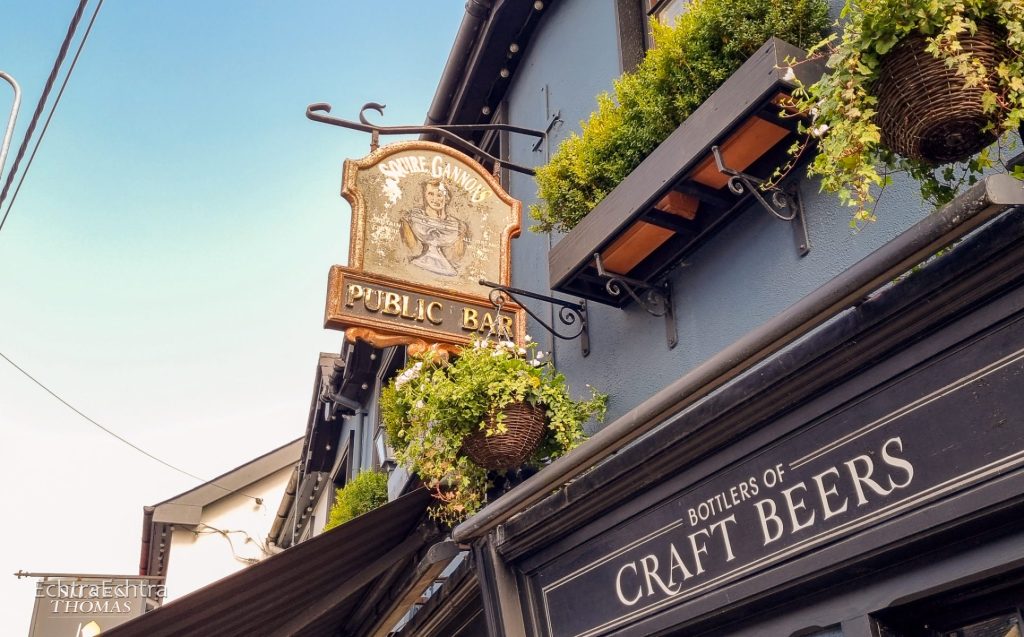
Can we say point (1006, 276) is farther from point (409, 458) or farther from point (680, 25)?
point (409, 458)

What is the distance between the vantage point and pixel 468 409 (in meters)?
5.01

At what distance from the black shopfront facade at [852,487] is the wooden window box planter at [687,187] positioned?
3.39 ft

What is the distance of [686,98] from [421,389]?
6.92 ft

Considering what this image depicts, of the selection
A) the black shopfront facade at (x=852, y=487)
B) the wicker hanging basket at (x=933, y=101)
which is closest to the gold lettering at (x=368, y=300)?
the black shopfront facade at (x=852, y=487)

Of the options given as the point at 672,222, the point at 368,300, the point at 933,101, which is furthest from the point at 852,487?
the point at 368,300

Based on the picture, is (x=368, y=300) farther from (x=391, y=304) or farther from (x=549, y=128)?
(x=549, y=128)

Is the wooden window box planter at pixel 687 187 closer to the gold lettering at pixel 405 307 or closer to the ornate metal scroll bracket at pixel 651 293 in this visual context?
the ornate metal scroll bracket at pixel 651 293

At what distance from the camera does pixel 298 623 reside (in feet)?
21.2

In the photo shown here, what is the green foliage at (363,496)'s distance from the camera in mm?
9852

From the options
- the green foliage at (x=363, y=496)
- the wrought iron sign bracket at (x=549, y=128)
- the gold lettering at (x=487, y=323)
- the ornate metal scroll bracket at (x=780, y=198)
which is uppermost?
the wrought iron sign bracket at (x=549, y=128)

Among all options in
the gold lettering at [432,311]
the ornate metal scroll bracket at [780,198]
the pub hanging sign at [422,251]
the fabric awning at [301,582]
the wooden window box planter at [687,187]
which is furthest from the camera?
the gold lettering at [432,311]

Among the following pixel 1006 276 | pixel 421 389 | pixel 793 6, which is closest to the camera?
pixel 1006 276

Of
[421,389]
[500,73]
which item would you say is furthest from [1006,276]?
[500,73]

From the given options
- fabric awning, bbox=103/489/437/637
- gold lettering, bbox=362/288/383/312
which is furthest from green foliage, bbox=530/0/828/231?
fabric awning, bbox=103/489/437/637
